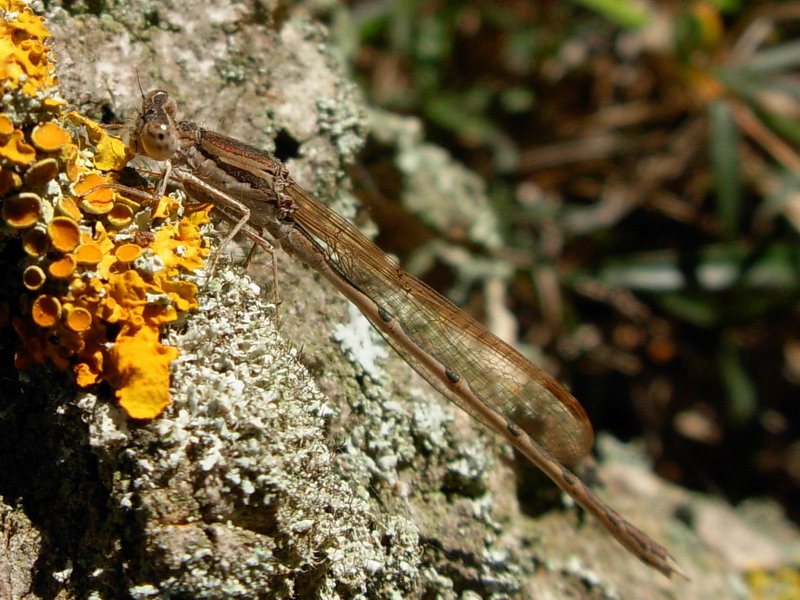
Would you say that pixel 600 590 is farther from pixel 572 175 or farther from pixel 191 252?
pixel 572 175

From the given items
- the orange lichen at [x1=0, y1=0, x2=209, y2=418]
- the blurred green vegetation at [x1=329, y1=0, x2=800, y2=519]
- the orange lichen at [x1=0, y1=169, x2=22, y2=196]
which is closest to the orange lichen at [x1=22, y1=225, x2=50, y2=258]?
the orange lichen at [x1=0, y1=0, x2=209, y2=418]

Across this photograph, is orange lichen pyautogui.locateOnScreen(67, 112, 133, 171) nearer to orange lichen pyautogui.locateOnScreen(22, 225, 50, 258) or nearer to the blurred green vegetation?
orange lichen pyautogui.locateOnScreen(22, 225, 50, 258)

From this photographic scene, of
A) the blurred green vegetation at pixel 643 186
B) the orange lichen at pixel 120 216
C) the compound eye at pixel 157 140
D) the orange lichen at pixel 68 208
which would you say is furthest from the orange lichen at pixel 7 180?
the blurred green vegetation at pixel 643 186

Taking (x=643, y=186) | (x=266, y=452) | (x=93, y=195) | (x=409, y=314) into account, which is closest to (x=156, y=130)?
(x=93, y=195)

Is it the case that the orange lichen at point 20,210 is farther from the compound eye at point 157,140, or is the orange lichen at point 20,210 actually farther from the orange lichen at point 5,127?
the compound eye at point 157,140

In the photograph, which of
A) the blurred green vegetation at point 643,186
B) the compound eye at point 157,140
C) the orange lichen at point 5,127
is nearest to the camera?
the orange lichen at point 5,127

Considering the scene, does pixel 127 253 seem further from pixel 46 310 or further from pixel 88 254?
pixel 46 310

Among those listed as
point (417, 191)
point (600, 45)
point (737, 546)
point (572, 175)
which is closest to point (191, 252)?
point (417, 191)
